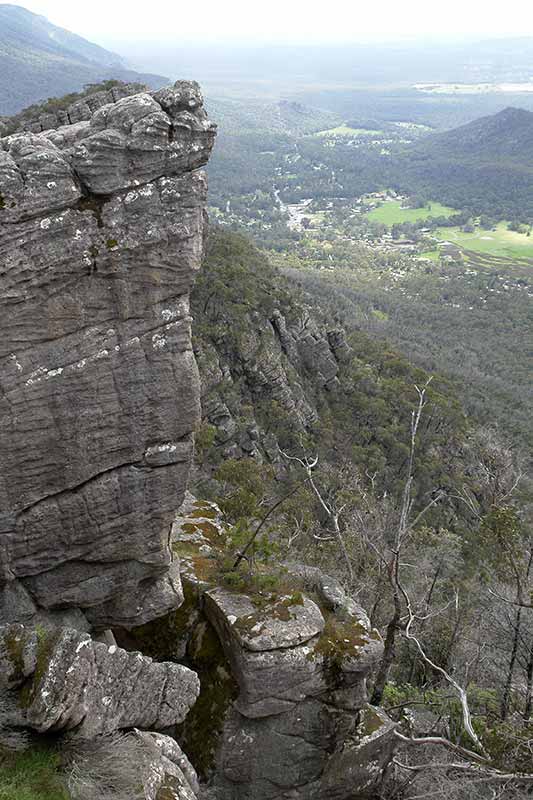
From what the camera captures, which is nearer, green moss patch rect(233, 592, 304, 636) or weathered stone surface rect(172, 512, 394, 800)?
weathered stone surface rect(172, 512, 394, 800)

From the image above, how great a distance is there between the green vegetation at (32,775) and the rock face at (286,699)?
15.1 feet

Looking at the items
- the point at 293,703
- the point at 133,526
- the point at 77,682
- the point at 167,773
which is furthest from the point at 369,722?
the point at 77,682

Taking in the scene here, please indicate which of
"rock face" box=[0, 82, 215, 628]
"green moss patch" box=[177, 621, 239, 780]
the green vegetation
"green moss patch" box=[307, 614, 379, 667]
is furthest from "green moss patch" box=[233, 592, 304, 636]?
the green vegetation

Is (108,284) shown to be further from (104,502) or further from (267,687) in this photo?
(267,687)

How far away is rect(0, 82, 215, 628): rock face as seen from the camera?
1016 centimetres

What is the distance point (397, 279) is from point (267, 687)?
6638 inches

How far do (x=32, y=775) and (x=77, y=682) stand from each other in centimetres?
152

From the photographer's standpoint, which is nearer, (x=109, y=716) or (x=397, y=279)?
(x=109, y=716)

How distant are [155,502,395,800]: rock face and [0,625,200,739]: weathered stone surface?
2.36 meters

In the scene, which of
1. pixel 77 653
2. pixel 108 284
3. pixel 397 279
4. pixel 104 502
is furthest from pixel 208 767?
pixel 397 279

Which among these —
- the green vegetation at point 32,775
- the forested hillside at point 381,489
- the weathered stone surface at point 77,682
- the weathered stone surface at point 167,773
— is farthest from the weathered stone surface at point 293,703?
the green vegetation at point 32,775

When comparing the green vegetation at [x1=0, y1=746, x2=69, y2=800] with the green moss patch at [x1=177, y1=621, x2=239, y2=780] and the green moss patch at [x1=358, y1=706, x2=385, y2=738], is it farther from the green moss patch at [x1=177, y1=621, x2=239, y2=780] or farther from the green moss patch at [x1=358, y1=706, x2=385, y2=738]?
the green moss patch at [x1=358, y1=706, x2=385, y2=738]

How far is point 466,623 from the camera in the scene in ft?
79.0

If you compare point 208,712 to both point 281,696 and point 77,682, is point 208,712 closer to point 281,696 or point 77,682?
point 281,696
